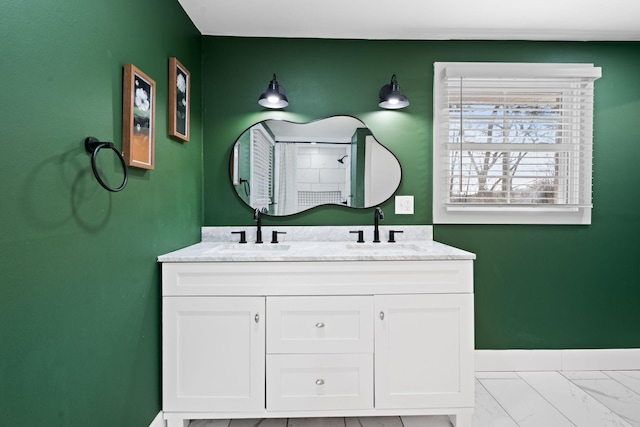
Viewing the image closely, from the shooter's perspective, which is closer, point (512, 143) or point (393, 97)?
point (393, 97)

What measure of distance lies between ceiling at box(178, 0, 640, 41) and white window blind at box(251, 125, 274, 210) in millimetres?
663

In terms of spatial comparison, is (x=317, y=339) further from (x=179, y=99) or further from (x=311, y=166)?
(x=179, y=99)

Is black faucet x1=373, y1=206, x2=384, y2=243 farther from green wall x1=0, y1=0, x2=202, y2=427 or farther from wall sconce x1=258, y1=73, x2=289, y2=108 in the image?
green wall x1=0, y1=0, x2=202, y2=427

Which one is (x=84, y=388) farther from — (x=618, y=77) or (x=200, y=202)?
(x=618, y=77)

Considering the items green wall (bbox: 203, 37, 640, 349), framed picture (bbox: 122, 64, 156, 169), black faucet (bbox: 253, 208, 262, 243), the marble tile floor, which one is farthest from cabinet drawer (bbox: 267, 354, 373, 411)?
framed picture (bbox: 122, 64, 156, 169)

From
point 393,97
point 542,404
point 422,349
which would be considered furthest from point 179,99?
point 542,404

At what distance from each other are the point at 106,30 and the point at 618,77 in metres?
3.01

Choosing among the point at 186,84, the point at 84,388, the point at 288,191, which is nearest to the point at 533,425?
the point at 288,191

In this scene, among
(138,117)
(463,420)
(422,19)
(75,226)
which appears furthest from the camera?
(422,19)

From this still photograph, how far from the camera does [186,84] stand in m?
2.12

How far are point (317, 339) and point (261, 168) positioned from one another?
1195 mm

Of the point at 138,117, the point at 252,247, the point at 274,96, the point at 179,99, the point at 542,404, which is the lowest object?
the point at 542,404

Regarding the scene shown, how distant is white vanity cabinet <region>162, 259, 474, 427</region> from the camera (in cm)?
178

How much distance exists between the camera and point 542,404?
2.09 meters
